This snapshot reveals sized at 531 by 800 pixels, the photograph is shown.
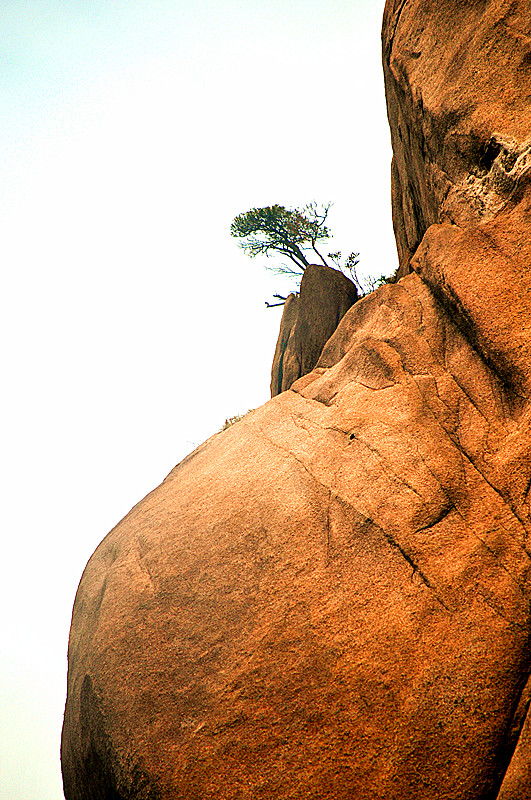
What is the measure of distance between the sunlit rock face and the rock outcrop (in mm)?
5320

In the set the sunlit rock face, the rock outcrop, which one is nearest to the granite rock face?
the sunlit rock face

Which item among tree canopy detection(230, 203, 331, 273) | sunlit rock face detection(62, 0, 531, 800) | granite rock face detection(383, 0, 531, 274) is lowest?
sunlit rock face detection(62, 0, 531, 800)

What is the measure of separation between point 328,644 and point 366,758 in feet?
4.46

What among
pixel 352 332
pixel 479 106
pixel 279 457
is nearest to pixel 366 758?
pixel 279 457

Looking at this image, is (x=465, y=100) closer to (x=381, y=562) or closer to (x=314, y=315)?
(x=381, y=562)

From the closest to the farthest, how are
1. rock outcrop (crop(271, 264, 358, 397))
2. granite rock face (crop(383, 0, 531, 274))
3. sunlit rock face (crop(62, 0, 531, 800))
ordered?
sunlit rock face (crop(62, 0, 531, 800)) < granite rock face (crop(383, 0, 531, 274)) < rock outcrop (crop(271, 264, 358, 397))

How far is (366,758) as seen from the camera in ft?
20.9

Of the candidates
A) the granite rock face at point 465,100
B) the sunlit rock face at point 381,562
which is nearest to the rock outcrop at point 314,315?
the granite rock face at point 465,100

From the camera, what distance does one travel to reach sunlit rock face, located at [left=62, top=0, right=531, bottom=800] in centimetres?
645

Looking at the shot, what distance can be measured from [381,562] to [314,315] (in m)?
10.5

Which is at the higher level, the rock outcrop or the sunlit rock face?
the rock outcrop

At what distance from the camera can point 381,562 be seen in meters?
7.44

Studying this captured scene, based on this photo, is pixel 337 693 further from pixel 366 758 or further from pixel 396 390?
pixel 396 390

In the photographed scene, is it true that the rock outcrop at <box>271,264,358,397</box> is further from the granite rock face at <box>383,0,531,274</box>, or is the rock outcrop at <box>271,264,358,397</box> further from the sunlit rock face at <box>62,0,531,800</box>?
the sunlit rock face at <box>62,0,531,800</box>
